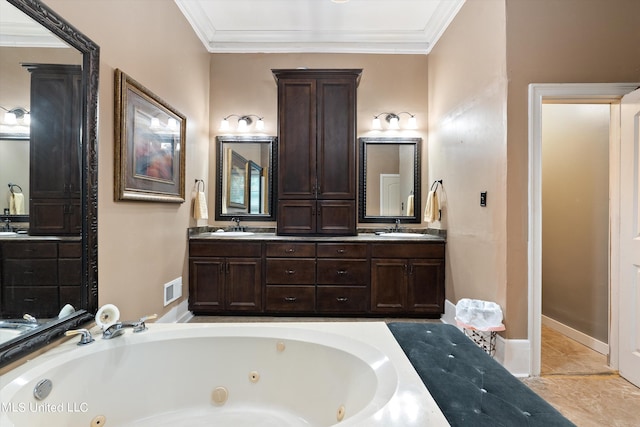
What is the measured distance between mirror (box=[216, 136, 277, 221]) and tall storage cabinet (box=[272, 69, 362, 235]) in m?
0.38

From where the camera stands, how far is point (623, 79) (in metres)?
2.11

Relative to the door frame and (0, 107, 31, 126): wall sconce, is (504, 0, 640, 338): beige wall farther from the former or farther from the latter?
(0, 107, 31, 126): wall sconce

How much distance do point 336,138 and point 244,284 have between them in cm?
180

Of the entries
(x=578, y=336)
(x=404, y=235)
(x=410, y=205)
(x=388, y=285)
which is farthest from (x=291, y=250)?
A: (x=578, y=336)

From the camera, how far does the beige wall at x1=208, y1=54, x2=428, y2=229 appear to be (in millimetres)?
3682

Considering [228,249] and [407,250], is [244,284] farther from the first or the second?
[407,250]

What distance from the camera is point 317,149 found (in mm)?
3350

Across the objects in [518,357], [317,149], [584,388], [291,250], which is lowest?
[584,388]

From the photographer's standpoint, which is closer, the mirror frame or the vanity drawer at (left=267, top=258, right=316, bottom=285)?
the mirror frame

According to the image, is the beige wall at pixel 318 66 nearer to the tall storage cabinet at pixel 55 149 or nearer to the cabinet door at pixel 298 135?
the cabinet door at pixel 298 135

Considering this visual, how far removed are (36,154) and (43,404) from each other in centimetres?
97

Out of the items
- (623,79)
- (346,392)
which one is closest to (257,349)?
(346,392)

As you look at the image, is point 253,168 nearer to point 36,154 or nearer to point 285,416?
point 36,154

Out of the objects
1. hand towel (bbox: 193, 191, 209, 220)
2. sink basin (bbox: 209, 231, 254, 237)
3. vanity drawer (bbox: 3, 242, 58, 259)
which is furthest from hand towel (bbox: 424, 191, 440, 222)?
vanity drawer (bbox: 3, 242, 58, 259)
